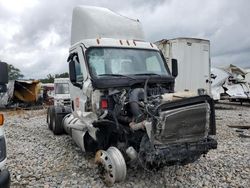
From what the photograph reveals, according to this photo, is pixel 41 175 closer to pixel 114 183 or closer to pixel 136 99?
pixel 114 183

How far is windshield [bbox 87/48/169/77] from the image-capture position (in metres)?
6.36

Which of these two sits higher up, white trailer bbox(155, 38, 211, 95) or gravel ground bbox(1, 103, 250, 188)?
white trailer bbox(155, 38, 211, 95)

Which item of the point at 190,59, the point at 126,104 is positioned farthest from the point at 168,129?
the point at 190,59

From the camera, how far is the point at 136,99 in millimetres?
5586

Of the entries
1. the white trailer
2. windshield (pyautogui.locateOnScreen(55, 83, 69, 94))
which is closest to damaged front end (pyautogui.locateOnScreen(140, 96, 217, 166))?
the white trailer

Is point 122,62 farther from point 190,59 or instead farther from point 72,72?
point 190,59

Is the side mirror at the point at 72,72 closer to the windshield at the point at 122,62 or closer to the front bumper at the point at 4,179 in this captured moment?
the windshield at the point at 122,62

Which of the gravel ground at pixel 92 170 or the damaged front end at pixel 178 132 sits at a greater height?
the damaged front end at pixel 178 132

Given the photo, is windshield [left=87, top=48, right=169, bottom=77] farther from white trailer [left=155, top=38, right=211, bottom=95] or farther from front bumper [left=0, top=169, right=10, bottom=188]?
white trailer [left=155, top=38, right=211, bottom=95]

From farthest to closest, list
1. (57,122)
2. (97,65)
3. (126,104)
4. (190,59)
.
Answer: (190,59), (57,122), (97,65), (126,104)

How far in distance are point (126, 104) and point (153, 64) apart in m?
1.65

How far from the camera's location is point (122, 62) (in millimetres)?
6574

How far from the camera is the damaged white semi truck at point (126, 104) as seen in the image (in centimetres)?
476

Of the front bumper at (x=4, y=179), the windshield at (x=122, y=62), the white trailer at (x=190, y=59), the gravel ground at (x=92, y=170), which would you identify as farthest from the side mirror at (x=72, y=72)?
the white trailer at (x=190, y=59)
